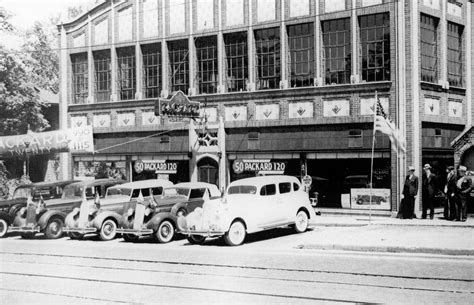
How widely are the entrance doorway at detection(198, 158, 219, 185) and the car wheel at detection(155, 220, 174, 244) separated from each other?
8.85 metres

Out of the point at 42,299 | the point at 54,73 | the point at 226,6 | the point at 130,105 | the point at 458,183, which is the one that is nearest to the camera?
the point at 42,299

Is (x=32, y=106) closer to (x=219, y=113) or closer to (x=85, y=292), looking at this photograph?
(x=219, y=113)

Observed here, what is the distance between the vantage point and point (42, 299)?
10203 millimetres

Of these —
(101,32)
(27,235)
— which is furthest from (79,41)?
(27,235)

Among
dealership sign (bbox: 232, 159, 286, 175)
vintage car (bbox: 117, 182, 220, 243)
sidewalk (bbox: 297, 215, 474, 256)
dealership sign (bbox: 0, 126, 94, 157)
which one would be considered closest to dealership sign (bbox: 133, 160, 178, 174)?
dealership sign (bbox: 0, 126, 94, 157)

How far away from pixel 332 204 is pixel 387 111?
14.2 ft

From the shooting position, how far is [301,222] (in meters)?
18.9

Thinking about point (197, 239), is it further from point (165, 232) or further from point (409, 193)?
point (409, 193)

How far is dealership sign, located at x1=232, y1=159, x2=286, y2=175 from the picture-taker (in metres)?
25.3

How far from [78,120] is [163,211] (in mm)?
14228

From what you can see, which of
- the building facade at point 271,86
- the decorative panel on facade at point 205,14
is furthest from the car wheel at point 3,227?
the decorative panel on facade at point 205,14

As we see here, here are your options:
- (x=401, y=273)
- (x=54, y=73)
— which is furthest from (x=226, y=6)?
(x=54, y=73)

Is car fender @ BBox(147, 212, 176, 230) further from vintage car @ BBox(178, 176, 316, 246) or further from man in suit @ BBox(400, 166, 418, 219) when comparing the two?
man in suit @ BBox(400, 166, 418, 219)

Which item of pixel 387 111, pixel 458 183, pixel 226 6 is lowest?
pixel 458 183
